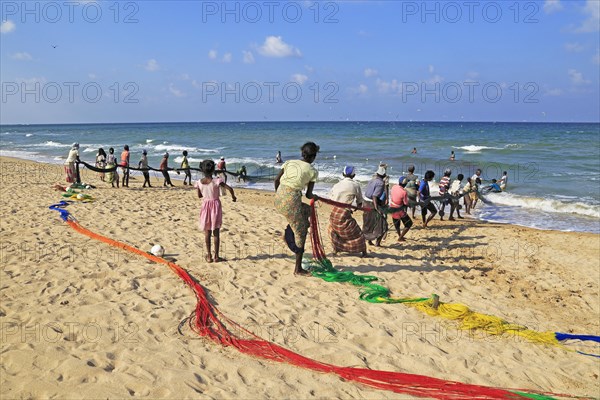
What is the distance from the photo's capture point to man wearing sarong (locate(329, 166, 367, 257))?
672 cm

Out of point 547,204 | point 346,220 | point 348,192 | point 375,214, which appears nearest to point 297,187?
point 348,192

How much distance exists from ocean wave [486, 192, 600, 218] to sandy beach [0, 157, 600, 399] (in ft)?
18.2

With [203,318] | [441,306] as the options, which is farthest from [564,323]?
[203,318]

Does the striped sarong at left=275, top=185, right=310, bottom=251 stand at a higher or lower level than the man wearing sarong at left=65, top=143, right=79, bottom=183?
lower

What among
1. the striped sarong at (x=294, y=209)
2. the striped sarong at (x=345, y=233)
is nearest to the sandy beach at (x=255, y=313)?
the striped sarong at (x=345, y=233)

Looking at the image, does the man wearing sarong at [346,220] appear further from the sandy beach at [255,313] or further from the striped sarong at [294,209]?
the striped sarong at [294,209]

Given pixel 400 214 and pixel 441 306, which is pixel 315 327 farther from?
pixel 400 214

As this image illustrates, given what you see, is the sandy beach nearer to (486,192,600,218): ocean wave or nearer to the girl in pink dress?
the girl in pink dress

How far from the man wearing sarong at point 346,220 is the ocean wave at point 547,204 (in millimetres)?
10159

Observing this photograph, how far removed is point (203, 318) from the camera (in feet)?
15.5

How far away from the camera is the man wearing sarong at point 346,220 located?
265 inches

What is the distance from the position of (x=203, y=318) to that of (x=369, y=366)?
1.79m

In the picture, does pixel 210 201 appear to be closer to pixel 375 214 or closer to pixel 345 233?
pixel 345 233

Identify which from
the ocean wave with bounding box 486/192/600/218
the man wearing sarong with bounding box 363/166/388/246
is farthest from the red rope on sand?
the ocean wave with bounding box 486/192/600/218
